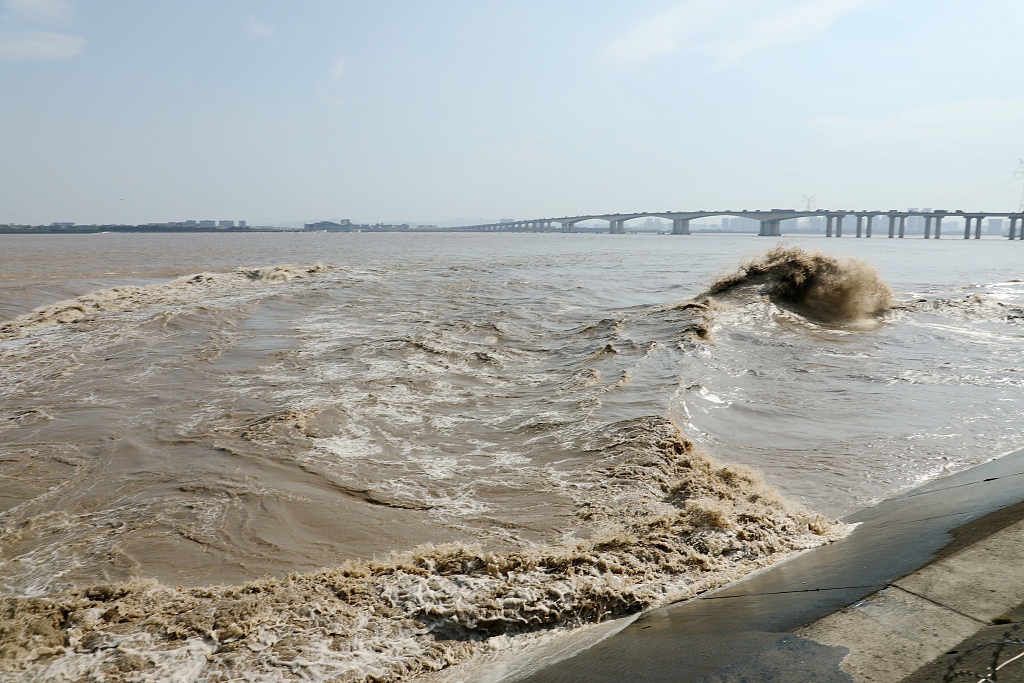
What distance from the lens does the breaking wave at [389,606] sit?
10.6 feet

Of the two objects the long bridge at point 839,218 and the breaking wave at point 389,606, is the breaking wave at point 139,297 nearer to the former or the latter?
the breaking wave at point 389,606

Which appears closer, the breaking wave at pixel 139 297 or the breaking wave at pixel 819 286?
the breaking wave at pixel 139 297

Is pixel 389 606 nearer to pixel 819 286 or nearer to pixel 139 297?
pixel 819 286

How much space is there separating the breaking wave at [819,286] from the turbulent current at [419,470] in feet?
7.46

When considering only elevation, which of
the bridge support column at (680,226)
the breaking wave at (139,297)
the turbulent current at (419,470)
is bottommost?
the turbulent current at (419,470)

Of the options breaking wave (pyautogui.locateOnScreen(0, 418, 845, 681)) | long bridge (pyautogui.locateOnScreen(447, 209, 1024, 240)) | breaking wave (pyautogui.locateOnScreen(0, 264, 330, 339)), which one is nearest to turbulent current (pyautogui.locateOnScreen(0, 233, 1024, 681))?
breaking wave (pyautogui.locateOnScreen(0, 418, 845, 681))

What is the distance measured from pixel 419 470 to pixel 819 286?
15327 millimetres

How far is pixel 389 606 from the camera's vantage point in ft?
12.2

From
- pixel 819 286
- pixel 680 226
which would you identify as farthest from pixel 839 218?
pixel 819 286

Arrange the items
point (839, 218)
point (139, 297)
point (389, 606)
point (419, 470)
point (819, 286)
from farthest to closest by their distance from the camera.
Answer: point (839, 218) → point (139, 297) → point (819, 286) → point (419, 470) → point (389, 606)

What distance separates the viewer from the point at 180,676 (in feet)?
10.3

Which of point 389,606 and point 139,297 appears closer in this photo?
point 389,606

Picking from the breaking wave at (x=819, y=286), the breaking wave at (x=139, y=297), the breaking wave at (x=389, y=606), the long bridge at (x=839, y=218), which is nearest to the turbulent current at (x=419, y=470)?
the breaking wave at (x=389, y=606)

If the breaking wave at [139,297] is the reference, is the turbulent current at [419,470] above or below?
below
